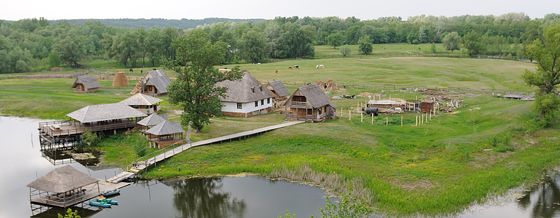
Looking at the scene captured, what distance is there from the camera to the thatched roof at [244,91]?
67.2 meters

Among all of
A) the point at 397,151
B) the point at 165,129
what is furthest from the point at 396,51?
the point at 165,129

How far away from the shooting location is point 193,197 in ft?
136

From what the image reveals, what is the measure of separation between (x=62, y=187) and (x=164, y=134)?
14988 mm

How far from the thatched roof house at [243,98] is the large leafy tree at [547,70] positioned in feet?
108

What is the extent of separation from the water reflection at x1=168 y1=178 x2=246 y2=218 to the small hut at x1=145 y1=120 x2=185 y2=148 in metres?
9.29

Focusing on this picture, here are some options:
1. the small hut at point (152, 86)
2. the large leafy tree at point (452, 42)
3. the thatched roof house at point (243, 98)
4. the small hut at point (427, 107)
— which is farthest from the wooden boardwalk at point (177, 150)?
the large leafy tree at point (452, 42)

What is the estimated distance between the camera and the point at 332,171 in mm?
43812

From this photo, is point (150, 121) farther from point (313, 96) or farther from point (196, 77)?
point (313, 96)

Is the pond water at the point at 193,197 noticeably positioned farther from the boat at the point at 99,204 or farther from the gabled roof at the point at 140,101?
the gabled roof at the point at 140,101

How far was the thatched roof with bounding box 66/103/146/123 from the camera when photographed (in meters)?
58.4

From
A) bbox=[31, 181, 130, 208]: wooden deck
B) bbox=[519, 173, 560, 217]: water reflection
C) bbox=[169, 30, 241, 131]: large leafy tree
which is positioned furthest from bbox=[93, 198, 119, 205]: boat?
bbox=[519, 173, 560, 217]: water reflection

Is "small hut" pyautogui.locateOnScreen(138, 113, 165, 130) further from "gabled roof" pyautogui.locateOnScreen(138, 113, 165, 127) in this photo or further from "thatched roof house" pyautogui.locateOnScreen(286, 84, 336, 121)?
"thatched roof house" pyautogui.locateOnScreen(286, 84, 336, 121)

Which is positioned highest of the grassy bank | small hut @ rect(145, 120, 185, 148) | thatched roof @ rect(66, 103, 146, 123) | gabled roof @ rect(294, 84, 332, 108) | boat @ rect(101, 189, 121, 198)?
gabled roof @ rect(294, 84, 332, 108)

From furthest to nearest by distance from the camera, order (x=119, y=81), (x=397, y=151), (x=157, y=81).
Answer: (x=119, y=81) → (x=157, y=81) → (x=397, y=151)
